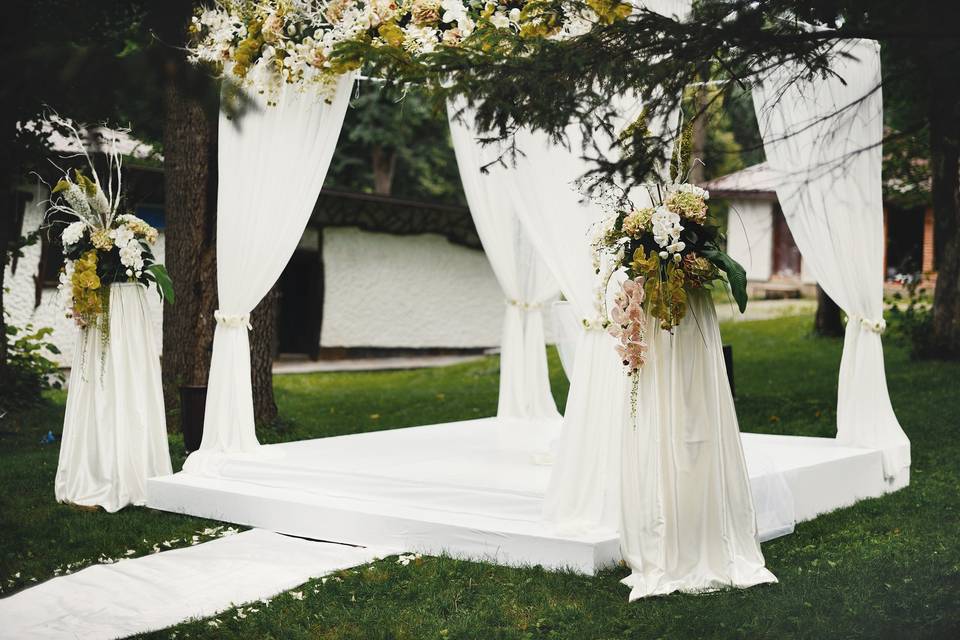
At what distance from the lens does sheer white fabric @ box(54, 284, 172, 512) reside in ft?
21.1

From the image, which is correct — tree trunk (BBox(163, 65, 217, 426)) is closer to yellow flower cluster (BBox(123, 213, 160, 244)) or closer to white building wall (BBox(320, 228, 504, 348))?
yellow flower cluster (BBox(123, 213, 160, 244))

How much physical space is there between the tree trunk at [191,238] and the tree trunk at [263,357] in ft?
1.20

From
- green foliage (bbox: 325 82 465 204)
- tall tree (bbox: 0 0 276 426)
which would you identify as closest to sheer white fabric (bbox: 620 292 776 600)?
tall tree (bbox: 0 0 276 426)

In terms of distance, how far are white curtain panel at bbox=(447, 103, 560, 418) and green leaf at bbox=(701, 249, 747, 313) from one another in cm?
258

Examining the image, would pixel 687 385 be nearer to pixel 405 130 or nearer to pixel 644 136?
pixel 644 136

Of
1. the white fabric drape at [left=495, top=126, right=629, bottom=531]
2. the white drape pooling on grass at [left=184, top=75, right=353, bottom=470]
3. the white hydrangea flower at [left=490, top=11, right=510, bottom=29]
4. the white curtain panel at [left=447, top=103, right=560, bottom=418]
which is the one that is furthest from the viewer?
the white curtain panel at [left=447, top=103, right=560, bottom=418]

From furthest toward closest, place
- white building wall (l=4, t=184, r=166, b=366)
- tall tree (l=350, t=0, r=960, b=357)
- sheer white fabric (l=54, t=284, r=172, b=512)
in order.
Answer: white building wall (l=4, t=184, r=166, b=366) < sheer white fabric (l=54, t=284, r=172, b=512) < tall tree (l=350, t=0, r=960, b=357)

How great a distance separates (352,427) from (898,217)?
52.5 ft

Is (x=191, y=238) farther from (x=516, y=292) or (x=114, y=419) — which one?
(x=516, y=292)

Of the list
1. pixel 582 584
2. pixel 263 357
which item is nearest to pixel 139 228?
pixel 263 357

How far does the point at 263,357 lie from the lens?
913cm

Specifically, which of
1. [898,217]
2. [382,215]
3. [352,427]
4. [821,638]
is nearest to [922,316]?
Result: [352,427]

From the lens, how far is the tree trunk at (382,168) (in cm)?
2103

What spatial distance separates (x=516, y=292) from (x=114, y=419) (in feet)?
9.05
